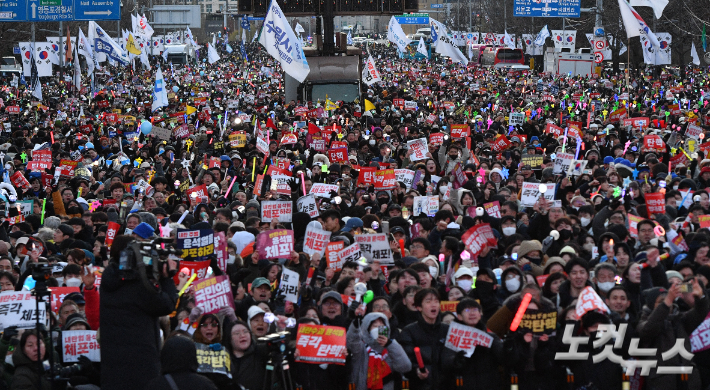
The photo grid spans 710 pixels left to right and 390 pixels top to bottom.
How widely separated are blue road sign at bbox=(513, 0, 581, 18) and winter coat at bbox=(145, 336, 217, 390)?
30.5 metres

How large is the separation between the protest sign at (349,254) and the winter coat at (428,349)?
1747mm

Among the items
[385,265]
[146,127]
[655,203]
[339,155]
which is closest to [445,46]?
[146,127]

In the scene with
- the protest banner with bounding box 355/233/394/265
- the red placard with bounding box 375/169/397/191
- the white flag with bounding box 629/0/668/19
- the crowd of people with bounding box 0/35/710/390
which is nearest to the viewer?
the crowd of people with bounding box 0/35/710/390

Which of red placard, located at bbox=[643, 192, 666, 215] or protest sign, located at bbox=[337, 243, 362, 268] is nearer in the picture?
protest sign, located at bbox=[337, 243, 362, 268]

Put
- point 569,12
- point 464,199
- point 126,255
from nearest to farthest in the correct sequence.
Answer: point 126,255
point 464,199
point 569,12

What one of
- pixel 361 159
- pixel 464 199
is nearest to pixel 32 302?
pixel 464 199

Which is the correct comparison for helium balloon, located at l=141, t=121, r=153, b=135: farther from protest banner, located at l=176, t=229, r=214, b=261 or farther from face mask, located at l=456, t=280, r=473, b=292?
face mask, located at l=456, t=280, r=473, b=292

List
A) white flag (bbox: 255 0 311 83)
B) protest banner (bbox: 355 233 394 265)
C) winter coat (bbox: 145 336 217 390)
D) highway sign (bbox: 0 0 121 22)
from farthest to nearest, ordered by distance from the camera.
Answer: highway sign (bbox: 0 0 121 22) < white flag (bbox: 255 0 311 83) < protest banner (bbox: 355 233 394 265) < winter coat (bbox: 145 336 217 390)

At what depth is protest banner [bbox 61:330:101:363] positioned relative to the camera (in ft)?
21.9

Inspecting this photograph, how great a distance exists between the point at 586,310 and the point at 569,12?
29203 mm

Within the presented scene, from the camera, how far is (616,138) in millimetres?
17828

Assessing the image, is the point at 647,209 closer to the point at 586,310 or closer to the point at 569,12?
the point at 586,310

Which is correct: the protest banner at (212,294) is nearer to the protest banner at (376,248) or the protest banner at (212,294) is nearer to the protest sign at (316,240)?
the protest banner at (376,248)

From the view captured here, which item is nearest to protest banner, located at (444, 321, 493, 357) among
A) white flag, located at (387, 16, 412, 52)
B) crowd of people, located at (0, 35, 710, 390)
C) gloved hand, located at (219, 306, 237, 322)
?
crowd of people, located at (0, 35, 710, 390)
